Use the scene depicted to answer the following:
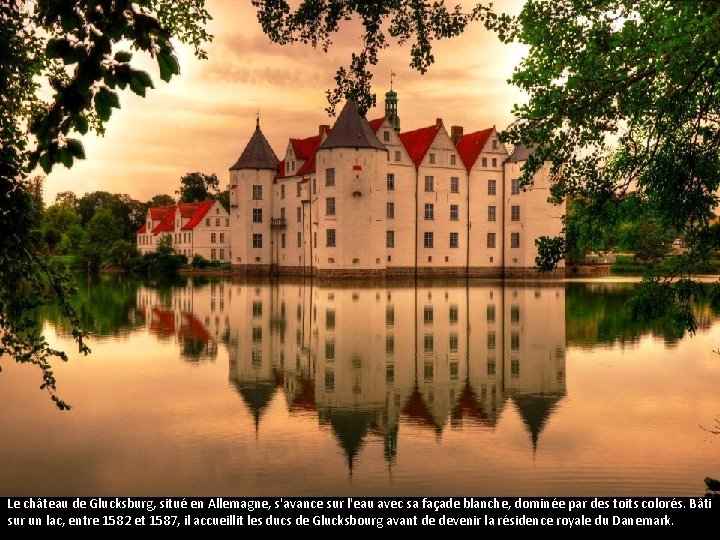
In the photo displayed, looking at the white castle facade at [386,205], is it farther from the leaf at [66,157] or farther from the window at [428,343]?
the leaf at [66,157]

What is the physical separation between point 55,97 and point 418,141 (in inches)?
2389

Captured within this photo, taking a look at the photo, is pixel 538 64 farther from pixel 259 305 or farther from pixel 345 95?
pixel 259 305

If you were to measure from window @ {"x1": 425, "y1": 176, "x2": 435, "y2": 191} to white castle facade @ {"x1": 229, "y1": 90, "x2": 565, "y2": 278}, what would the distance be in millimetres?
105

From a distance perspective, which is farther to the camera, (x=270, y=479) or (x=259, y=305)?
(x=259, y=305)

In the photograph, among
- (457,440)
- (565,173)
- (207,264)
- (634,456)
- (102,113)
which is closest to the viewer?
(102,113)

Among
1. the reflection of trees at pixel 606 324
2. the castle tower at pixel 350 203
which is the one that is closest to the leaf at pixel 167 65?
the reflection of trees at pixel 606 324

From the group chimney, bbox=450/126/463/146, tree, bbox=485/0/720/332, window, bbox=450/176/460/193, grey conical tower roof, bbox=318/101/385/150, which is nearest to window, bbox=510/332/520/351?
tree, bbox=485/0/720/332

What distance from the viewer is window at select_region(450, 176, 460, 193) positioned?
6356 centimetres

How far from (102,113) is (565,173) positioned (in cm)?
838

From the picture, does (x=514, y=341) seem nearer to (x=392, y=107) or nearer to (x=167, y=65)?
(x=167, y=65)

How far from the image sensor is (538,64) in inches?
450

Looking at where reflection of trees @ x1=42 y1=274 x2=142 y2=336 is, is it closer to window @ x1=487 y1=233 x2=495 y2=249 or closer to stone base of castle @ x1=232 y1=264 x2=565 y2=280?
stone base of castle @ x1=232 y1=264 x2=565 y2=280

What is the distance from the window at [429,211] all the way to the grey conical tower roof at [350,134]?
6.58 meters
